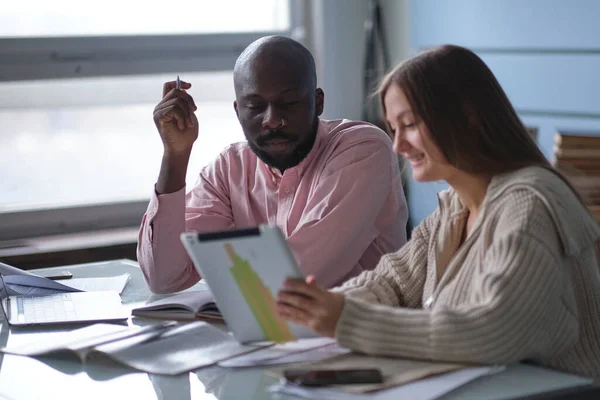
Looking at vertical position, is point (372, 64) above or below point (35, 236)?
above

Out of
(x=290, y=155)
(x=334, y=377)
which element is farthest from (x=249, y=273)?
(x=290, y=155)

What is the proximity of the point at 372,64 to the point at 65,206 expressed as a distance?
4.47 ft

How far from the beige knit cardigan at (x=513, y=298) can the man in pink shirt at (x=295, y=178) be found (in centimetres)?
49

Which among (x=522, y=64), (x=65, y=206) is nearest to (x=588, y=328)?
(x=522, y=64)

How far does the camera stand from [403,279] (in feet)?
5.52

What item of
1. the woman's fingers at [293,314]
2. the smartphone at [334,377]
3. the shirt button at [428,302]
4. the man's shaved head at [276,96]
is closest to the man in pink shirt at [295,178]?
the man's shaved head at [276,96]

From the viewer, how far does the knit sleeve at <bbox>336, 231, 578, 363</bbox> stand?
1.34 meters

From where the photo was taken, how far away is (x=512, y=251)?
1.36 m

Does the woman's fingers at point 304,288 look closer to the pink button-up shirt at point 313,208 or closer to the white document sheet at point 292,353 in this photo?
the white document sheet at point 292,353

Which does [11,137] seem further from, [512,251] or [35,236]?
[512,251]

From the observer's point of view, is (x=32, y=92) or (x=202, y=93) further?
(x=202, y=93)

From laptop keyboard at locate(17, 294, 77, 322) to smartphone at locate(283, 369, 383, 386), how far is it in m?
0.63

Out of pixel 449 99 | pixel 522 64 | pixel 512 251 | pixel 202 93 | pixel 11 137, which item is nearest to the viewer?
pixel 512 251

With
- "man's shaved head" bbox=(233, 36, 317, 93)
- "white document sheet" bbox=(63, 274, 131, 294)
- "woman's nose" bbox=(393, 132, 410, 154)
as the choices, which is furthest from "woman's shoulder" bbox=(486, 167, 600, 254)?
"white document sheet" bbox=(63, 274, 131, 294)
